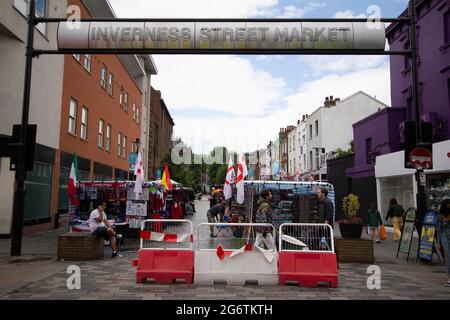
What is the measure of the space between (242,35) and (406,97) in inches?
513

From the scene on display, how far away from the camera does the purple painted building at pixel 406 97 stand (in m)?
16.1

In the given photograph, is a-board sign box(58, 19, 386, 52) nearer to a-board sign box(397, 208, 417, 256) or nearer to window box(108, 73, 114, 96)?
a-board sign box(397, 208, 417, 256)

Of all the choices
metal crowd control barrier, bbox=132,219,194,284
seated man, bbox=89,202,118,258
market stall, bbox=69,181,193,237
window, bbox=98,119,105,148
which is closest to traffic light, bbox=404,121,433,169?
metal crowd control barrier, bbox=132,219,194,284

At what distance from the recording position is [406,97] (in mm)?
19766

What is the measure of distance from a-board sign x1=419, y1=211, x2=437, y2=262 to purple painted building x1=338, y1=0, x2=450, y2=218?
22.7 ft

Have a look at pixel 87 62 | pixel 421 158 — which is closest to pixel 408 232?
pixel 421 158

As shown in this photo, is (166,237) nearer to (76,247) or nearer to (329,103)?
(76,247)

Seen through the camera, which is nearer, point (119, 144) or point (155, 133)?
point (119, 144)

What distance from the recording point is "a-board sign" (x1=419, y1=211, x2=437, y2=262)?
9.72 metres

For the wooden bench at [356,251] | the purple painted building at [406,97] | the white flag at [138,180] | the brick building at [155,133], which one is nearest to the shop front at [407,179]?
the purple painted building at [406,97]

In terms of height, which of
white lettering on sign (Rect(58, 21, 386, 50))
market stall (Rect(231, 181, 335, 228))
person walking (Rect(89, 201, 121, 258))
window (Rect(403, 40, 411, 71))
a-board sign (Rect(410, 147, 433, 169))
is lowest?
person walking (Rect(89, 201, 121, 258))

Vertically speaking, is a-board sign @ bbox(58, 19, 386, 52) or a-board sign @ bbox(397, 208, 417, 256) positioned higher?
a-board sign @ bbox(58, 19, 386, 52)

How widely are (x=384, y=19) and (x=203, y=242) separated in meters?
7.16
